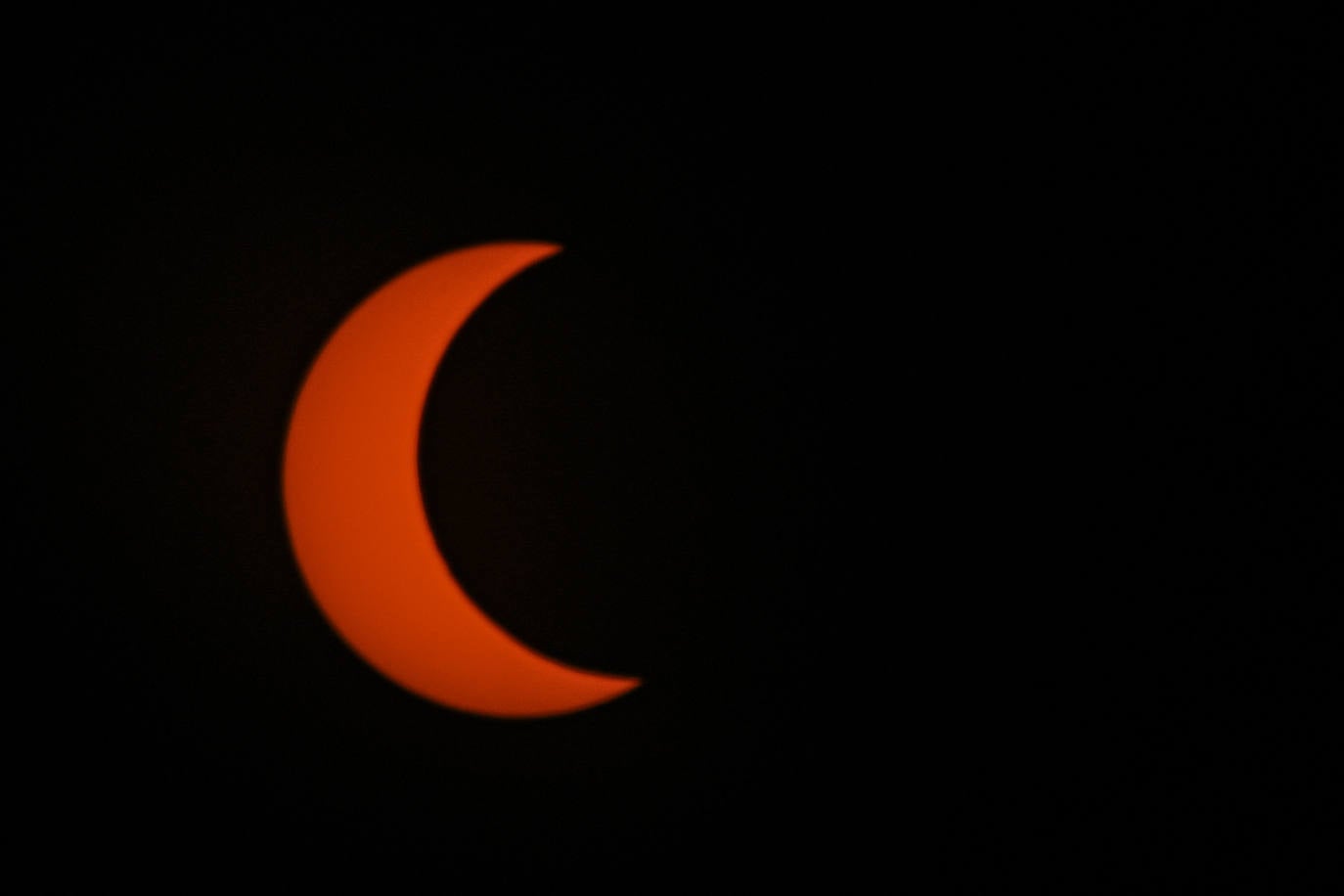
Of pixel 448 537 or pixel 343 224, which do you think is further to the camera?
pixel 448 537

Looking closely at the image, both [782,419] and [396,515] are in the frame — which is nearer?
[782,419]

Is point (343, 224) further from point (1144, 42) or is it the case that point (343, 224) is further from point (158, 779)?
point (1144, 42)

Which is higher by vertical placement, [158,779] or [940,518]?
[940,518]

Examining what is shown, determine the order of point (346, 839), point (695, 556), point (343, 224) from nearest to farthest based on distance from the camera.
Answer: point (343, 224) → point (346, 839) → point (695, 556)

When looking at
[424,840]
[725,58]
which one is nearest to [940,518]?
[725,58]
